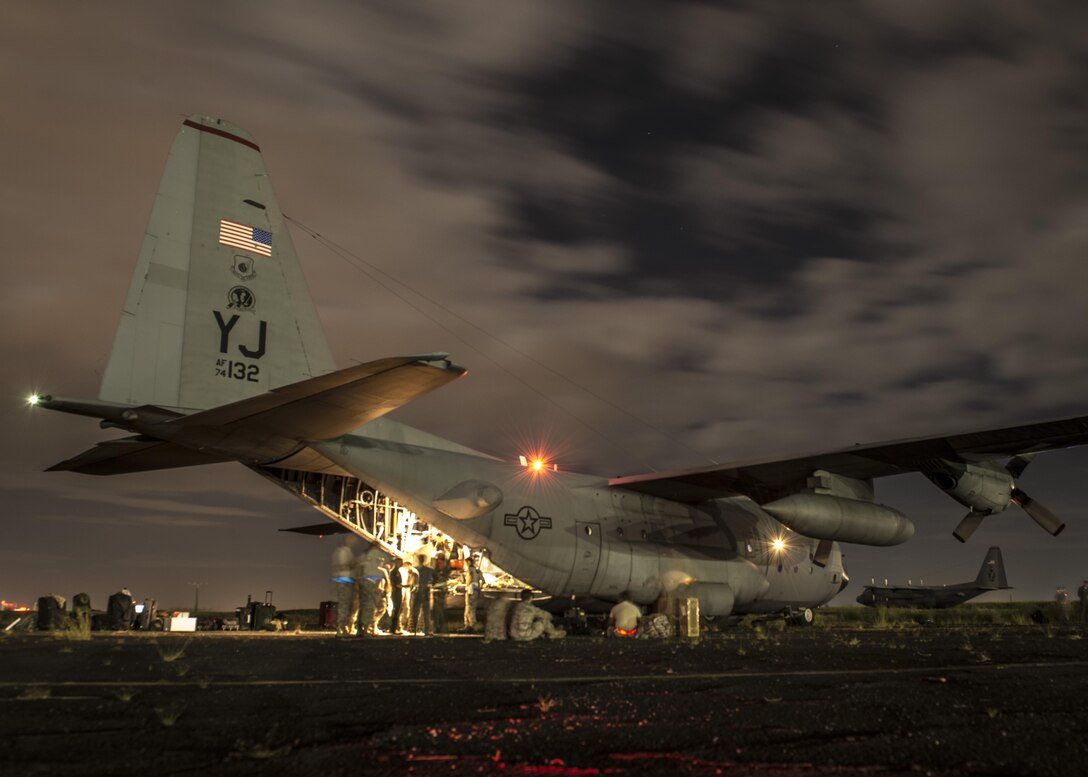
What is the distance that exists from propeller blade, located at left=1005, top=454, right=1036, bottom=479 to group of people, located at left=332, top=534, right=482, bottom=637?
12.8m

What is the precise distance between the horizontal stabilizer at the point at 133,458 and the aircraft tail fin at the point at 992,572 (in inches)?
1952

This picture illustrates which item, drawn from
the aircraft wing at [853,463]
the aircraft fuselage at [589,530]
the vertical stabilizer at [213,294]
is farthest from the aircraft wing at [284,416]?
the aircraft wing at [853,463]

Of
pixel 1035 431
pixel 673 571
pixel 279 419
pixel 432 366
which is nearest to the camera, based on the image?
pixel 432 366

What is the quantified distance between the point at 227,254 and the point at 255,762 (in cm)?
1250

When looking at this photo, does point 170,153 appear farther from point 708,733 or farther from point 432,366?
point 708,733

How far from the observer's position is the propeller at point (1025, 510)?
1838cm

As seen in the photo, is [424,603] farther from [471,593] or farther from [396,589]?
[471,593]

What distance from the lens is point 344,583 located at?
16.5 m

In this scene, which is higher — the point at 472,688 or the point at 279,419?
the point at 279,419

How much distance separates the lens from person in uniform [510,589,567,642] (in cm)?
1495

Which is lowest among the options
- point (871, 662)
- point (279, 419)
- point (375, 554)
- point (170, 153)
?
point (871, 662)

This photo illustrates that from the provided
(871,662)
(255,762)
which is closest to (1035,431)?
(871,662)

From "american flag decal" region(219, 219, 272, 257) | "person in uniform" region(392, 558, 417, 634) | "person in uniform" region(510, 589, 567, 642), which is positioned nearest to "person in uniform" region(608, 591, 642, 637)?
"person in uniform" region(510, 589, 567, 642)

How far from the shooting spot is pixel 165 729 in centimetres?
419
